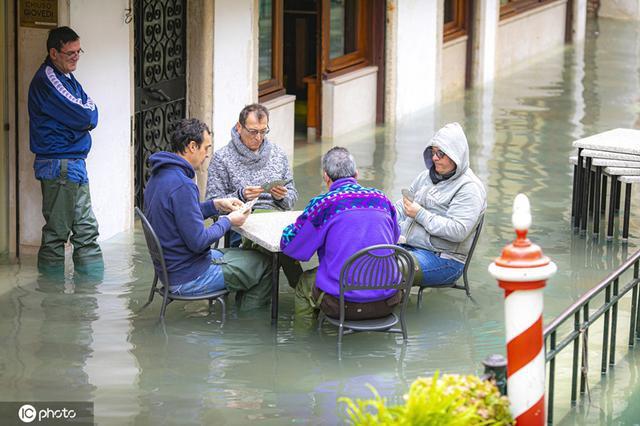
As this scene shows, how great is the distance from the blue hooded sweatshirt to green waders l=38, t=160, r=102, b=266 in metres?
1.51

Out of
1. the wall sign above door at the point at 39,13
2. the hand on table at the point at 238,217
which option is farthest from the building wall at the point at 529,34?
the hand on table at the point at 238,217

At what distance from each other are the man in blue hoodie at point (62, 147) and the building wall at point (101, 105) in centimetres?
37

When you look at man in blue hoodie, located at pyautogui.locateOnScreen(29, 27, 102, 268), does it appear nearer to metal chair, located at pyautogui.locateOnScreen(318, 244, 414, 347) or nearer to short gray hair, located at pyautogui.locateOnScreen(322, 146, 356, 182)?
short gray hair, located at pyautogui.locateOnScreen(322, 146, 356, 182)

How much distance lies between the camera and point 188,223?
8.27 meters

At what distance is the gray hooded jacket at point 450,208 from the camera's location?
8.79 m

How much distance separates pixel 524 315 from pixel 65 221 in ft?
16.5

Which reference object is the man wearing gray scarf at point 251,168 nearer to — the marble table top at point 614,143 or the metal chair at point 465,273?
the metal chair at point 465,273

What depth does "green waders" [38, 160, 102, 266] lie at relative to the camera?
9750mm

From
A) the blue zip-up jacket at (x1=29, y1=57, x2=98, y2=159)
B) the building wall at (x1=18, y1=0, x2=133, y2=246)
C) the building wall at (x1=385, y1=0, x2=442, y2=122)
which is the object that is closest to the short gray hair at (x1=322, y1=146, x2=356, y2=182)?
the blue zip-up jacket at (x1=29, y1=57, x2=98, y2=159)

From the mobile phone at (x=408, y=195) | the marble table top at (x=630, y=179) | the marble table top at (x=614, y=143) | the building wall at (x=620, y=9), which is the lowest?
the marble table top at (x=630, y=179)

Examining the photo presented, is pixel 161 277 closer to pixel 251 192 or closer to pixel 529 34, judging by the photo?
pixel 251 192

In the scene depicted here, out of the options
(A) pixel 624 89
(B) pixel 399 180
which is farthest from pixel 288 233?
(A) pixel 624 89

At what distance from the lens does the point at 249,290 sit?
29.3ft

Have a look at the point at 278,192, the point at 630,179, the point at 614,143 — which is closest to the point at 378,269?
the point at 278,192
